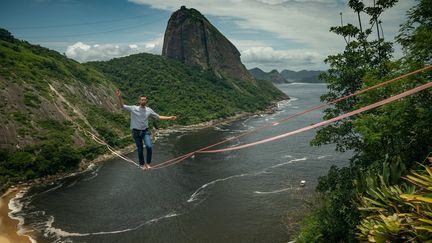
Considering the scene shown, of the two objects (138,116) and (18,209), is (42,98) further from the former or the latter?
(138,116)

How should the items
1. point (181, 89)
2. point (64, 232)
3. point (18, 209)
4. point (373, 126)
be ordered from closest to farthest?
point (373, 126)
point (64, 232)
point (18, 209)
point (181, 89)

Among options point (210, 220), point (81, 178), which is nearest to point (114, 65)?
point (81, 178)

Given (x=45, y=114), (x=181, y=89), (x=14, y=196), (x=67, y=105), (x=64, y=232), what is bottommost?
(x=64, y=232)

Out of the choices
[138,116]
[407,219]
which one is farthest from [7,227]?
[407,219]

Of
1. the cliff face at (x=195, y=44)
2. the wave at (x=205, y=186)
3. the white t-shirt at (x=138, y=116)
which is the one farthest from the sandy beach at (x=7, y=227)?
the cliff face at (x=195, y=44)

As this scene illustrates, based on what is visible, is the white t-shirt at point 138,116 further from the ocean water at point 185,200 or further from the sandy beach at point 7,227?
the sandy beach at point 7,227

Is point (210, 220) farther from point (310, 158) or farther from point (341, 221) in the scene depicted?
point (310, 158)
